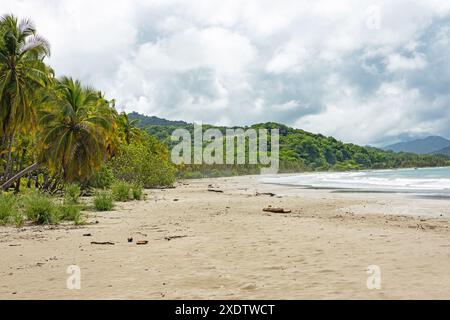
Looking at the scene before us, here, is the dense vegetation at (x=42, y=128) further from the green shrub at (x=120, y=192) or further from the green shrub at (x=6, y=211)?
the green shrub at (x=120, y=192)

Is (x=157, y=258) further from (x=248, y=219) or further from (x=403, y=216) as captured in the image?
(x=403, y=216)

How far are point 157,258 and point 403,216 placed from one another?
10.5 meters

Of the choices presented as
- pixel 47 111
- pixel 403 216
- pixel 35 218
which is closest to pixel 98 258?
pixel 35 218

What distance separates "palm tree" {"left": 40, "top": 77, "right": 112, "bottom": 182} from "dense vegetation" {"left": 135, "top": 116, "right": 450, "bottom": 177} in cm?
9032

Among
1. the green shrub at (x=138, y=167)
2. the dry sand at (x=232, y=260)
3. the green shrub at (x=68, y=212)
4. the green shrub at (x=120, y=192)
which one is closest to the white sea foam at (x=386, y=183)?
the green shrub at (x=138, y=167)

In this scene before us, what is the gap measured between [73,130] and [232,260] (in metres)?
22.2

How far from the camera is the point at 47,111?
2784 centimetres

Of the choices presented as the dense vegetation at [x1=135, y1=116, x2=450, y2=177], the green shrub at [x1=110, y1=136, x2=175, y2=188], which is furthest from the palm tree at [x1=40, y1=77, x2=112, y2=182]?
the dense vegetation at [x1=135, y1=116, x2=450, y2=177]

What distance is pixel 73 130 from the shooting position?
27.2m

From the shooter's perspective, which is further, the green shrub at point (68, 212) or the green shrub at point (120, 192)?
the green shrub at point (120, 192)

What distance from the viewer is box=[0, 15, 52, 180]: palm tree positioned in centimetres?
2236

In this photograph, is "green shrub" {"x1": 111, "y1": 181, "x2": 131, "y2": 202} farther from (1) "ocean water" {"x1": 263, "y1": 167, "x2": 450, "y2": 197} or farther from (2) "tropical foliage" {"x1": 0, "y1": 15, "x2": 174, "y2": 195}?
(1) "ocean water" {"x1": 263, "y1": 167, "x2": 450, "y2": 197}

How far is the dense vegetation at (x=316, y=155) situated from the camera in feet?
462

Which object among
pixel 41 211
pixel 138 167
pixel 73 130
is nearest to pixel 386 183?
pixel 138 167
